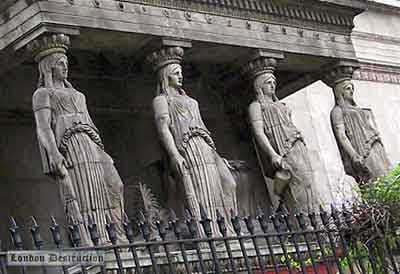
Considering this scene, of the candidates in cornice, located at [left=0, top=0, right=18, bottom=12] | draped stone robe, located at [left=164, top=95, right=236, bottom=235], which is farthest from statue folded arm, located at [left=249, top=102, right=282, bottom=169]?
cornice, located at [left=0, top=0, right=18, bottom=12]

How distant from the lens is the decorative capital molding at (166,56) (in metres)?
11.2

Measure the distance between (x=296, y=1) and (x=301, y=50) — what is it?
31.5 inches

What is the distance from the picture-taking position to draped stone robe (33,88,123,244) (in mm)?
9695

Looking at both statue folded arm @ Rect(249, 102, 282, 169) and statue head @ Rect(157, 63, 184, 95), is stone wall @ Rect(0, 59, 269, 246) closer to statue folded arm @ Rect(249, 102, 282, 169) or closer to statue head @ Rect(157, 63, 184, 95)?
statue folded arm @ Rect(249, 102, 282, 169)

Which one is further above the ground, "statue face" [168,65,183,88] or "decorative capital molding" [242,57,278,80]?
"decorative capital molding" [242,57,278,80]

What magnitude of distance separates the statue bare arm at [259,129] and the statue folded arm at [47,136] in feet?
11.2

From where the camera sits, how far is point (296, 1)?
13211 mm

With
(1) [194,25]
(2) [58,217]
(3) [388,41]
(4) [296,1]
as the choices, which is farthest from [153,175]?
(3) [388,41]

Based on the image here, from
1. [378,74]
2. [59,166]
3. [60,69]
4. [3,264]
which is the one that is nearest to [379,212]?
[3,264]

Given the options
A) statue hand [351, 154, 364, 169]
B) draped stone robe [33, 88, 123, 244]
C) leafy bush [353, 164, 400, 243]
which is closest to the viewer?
leafy bush [353, 164, 400, 243]

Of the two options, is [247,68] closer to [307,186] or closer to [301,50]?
[301,50]

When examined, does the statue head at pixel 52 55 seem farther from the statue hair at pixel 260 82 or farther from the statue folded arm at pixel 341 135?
the statue folded arm at pixel 341 135

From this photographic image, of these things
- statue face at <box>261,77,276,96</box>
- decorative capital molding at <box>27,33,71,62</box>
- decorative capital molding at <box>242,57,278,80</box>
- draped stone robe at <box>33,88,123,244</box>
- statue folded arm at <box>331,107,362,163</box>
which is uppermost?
decorative capital molding at <box>242,57,278,80</box>

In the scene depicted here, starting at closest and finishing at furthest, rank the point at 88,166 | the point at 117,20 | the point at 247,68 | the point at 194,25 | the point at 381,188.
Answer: the point at 381,188 < the point at 88,166 < the point at 117,20 < the point at 194,25 < the point at 247,68
